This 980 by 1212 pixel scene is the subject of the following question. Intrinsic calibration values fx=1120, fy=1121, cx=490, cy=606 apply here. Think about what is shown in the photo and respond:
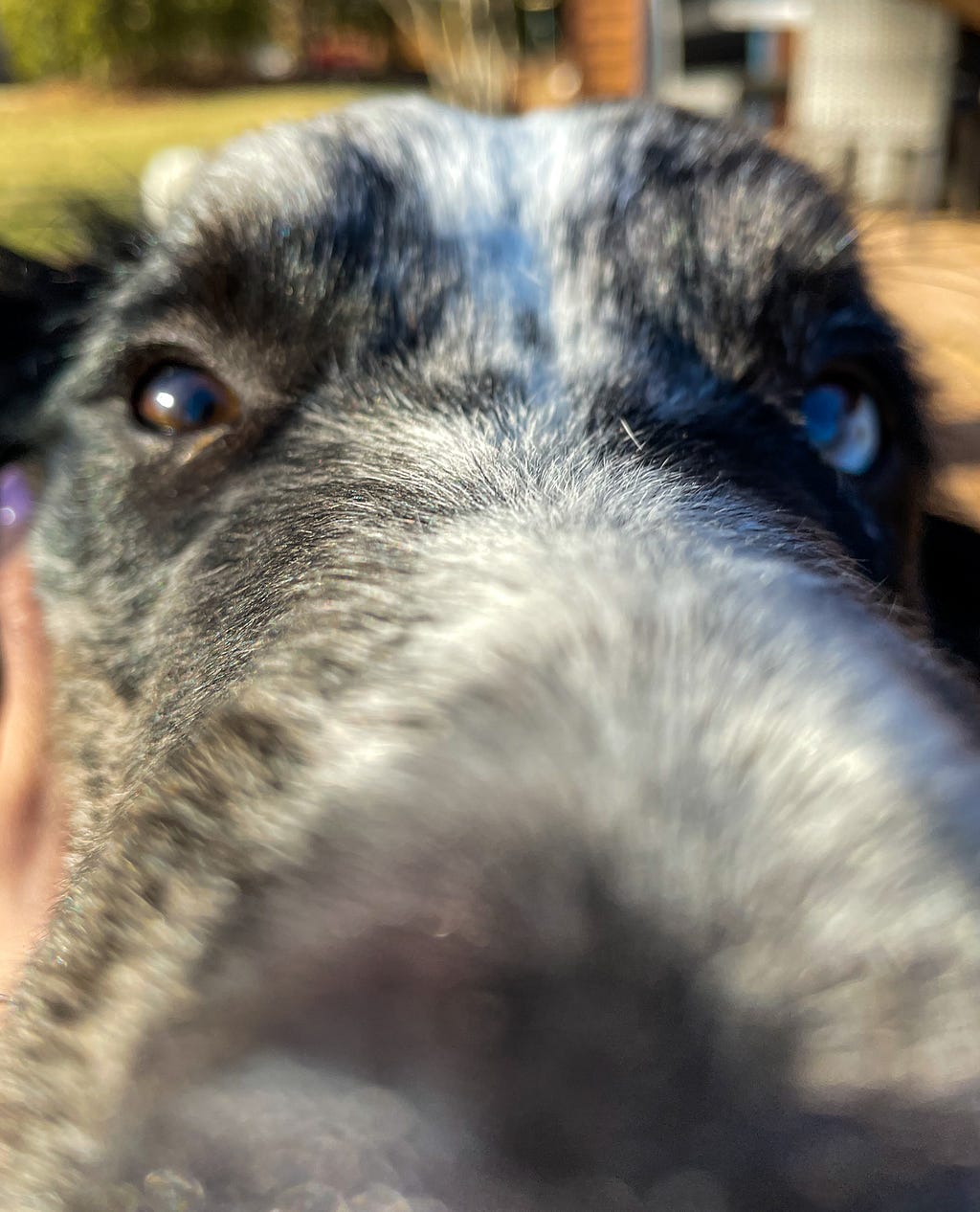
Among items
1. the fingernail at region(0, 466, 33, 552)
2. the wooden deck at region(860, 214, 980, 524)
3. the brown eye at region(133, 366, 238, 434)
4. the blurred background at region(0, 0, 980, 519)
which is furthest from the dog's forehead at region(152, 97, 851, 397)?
the wooden deck at region(860, 214, 980, 524)

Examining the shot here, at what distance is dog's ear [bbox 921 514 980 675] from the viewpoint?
350cm

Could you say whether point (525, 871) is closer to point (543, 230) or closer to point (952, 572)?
point (543, 230)

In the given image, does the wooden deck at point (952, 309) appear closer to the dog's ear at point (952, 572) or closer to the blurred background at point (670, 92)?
the blurred background at point (670, 92)

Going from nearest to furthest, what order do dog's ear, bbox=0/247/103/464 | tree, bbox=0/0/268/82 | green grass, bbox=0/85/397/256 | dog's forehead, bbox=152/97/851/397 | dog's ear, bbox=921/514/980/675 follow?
dog's forehead, bbox=152/97/851/397, dog's ear, bbox=0/247/103/464, dog's ear, bbox=921/514/980/675, green grass, bbox=0/85/397/256, tree, bbox=0/0/268/82

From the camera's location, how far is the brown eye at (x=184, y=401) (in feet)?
7.83

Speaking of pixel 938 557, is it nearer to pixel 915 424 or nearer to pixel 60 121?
pixel 915 424

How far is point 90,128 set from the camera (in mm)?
20141

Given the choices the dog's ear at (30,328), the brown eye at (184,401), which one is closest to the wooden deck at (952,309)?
the dog's ear at (30,328)

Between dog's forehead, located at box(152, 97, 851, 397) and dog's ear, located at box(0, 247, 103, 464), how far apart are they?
0.68m

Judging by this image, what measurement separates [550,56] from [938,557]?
59.8ft

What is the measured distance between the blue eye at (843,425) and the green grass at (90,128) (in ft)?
6.75

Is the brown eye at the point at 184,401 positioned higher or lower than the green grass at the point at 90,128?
higher

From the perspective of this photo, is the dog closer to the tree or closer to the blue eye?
the blue eye

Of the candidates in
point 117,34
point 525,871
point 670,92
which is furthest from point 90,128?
point 525,871
